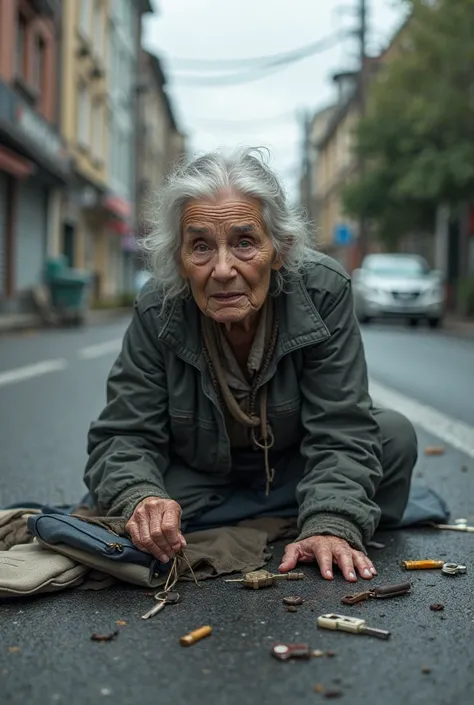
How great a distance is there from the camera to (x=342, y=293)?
3053mm

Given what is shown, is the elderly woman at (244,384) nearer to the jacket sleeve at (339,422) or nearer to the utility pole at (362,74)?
the jacket sleeve at (339,422)

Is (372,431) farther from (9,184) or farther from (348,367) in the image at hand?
(9,184)

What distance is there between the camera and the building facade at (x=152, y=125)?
4222 cm

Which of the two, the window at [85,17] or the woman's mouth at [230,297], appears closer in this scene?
the woman's mouth at [230,297]

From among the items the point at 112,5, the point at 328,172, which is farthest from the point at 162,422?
the point at 328,172

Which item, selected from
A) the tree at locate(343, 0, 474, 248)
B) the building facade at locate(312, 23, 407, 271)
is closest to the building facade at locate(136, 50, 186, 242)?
the building facade at locate(312, 23, 407, 271)

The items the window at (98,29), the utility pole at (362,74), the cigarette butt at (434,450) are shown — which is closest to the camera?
the cigarette butt at (434,450)

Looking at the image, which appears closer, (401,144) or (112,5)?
(401,144)

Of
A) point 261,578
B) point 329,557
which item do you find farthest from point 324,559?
point 261,578

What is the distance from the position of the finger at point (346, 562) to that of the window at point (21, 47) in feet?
64.5

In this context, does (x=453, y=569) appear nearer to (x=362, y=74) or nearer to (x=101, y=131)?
(x=362, y=74)

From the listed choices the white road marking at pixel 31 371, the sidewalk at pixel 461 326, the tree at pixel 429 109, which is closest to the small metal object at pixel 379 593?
the white road marking at pixel 31 371

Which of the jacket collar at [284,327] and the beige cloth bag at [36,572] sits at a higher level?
the jacket collar at [284,327]

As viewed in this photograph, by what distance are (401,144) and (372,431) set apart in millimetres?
21207
